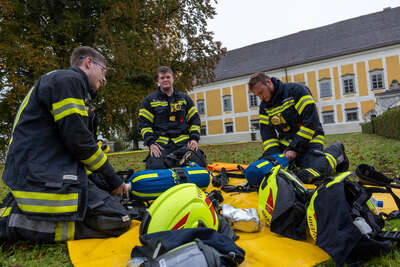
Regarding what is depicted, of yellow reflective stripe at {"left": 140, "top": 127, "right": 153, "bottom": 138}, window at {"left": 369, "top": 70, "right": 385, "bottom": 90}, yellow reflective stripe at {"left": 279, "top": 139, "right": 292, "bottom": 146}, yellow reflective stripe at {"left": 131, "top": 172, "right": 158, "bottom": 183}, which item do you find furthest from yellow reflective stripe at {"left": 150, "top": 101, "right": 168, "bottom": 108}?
window at {"left": 369, "top": 70, "right": 385, "bottom": 90}

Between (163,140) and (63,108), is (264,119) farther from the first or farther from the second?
(63,108)

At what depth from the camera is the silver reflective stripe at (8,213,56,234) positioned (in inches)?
84.4

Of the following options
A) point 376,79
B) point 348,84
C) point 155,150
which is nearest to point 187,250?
point 155,150

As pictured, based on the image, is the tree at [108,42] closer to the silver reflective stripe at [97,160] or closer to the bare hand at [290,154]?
the bare hand at [290,154]

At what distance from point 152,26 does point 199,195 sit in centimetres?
1134

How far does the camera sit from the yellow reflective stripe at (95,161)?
7.46ft

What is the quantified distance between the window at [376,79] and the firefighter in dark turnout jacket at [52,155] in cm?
3371

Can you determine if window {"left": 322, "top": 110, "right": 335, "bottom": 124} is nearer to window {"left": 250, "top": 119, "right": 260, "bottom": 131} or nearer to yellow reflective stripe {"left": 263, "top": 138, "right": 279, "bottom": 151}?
window {"left": 250, "top": 119, "right": 260, "bottom": 131}

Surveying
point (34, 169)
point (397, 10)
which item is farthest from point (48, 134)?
point (397, 10)

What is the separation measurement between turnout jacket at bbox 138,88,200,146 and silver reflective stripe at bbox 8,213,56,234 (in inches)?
103

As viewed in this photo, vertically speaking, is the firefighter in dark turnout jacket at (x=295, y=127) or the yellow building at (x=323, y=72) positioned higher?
the yellow building at (x=323, y=72)

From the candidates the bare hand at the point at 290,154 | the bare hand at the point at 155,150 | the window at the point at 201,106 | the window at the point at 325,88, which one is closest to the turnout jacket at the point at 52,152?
the bare hand at the point at 155,150

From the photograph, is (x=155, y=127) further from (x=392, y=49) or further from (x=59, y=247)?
(x=392, y=49)

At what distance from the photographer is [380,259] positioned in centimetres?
169
